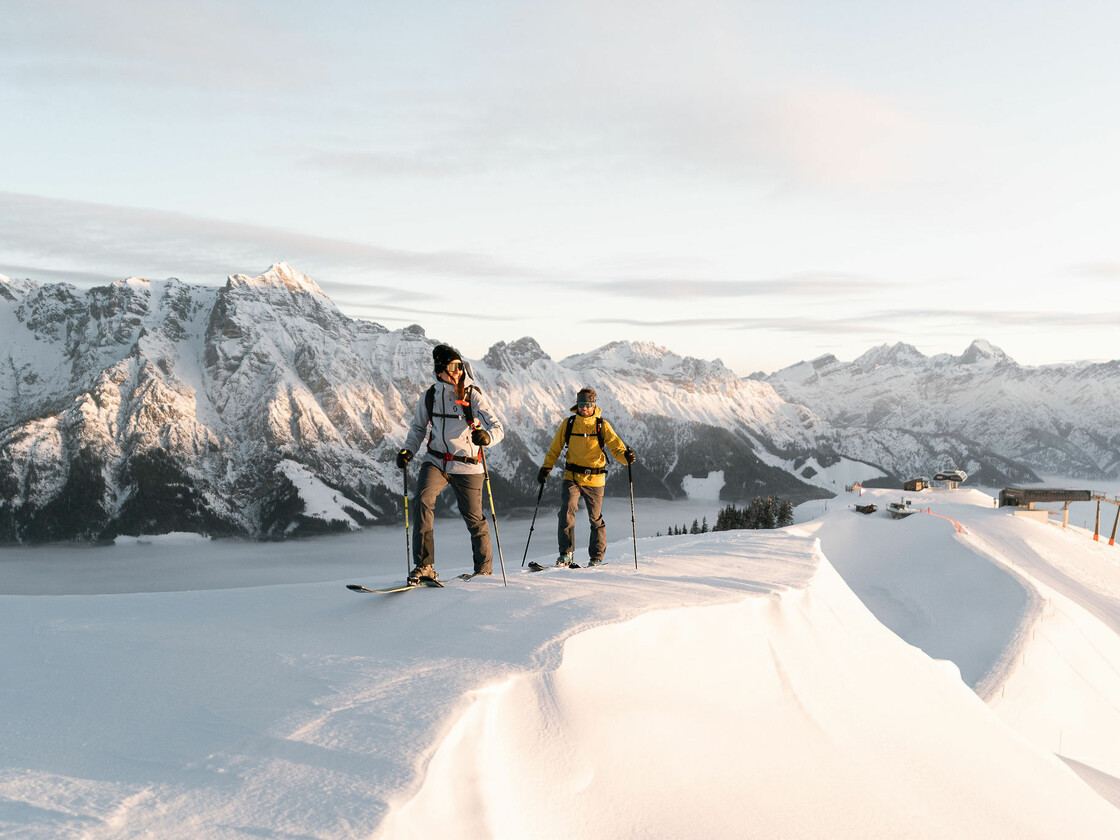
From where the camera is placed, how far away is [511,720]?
234 inches

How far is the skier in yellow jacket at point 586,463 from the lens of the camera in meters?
14.2

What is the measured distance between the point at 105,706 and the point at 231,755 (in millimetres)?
1552

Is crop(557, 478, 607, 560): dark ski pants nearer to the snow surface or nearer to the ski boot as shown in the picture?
the snow surface

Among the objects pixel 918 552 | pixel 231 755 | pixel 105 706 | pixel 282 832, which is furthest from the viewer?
pixel 918 552

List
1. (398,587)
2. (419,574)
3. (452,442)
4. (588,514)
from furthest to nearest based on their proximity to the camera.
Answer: (588,514), (452,442), (419,574), (398,587)

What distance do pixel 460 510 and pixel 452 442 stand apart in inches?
43.9

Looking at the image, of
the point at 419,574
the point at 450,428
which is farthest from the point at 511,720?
the point at 450,428

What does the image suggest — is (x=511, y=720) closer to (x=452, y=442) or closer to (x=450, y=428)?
(x=452, y=442)

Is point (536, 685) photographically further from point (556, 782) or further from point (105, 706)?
point (105, 706)

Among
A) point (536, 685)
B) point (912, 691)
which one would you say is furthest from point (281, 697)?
point (912, 691)

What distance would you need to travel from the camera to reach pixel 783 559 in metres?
14.4

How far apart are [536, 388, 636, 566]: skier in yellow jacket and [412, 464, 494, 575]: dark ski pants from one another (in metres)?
3.09

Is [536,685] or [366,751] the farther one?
[536,685]

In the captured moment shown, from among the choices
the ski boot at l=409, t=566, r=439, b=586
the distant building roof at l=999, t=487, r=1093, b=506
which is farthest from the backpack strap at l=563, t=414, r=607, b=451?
the distant building roof at l=999, t=487, r=1093, b=506
